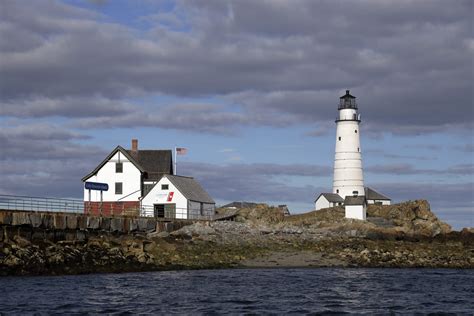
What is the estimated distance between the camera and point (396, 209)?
3184 inches

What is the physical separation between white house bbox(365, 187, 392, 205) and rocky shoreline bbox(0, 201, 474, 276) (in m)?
24.3

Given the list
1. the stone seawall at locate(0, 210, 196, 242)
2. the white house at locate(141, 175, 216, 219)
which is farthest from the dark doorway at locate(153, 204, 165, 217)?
the stone seawall at locate(0, 210, 196, 242)

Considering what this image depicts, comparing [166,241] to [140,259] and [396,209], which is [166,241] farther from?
[396,209]

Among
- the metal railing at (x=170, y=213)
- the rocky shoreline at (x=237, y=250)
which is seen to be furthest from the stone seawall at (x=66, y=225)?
the metal railing at (x=170, y=213)

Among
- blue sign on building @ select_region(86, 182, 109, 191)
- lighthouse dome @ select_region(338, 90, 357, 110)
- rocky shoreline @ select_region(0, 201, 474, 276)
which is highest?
lighthouse dome @ select_region(338, 90, 357, 110)

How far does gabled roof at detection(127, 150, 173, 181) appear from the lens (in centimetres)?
7144

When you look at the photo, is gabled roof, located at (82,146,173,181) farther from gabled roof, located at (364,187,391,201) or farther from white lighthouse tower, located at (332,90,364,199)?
gabled roof, located at (364,187,391,201)

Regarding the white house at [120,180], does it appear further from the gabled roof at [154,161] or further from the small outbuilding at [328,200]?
the small outbuilding at [328,200]

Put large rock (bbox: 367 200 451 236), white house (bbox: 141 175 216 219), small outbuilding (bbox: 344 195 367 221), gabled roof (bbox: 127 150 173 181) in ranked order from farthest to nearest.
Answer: small outbuilding (bbox: 344 195 367 221) → large rock (bbox: 367 200 451 236) → gabled roof (bbox: 127 150 173 181) → white house (bbox: 141 175 216 219)

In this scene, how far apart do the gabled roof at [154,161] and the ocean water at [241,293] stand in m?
31.1

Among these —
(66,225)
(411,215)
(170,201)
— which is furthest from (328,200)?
(66,225)

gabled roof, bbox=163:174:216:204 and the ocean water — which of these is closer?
the ocean water

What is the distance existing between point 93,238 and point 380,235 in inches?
1012

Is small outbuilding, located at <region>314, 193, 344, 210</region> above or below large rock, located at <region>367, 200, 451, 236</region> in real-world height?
above
